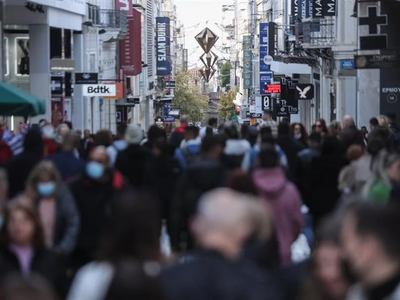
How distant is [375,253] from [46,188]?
488 cm

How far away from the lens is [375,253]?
5.05m

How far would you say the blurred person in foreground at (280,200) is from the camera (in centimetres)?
1061

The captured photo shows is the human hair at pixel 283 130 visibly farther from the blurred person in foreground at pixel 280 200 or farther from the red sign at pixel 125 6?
the red sign at pixel 125 6

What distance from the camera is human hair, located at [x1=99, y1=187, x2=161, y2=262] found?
5.87 metres

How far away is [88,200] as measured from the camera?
10.2m

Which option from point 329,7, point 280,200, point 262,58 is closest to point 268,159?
point 280,200

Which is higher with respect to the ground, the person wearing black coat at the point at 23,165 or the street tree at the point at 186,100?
the person wearing black coat at the point at 23,165

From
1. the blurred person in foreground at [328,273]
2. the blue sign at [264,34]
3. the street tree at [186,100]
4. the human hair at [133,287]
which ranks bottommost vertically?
the street tree at [186,100]

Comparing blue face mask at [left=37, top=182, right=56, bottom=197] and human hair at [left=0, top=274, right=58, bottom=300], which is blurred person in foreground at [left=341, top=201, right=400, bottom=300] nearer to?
human hair at [left=0, top=274, right=58, bottom=300]

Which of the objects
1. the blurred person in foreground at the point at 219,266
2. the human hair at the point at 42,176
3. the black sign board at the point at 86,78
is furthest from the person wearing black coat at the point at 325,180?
the black sign board at the point at 86,78

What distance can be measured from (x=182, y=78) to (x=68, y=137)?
391ft

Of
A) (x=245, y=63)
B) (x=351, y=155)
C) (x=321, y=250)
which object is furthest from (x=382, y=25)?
(x=245, y=63)

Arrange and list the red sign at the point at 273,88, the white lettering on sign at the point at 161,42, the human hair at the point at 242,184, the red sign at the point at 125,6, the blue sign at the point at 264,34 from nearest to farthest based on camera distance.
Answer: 1. the human hair at the point at 242,184
2. the red sign at the point at 125,6
3. the red sign at the point at 273,88
4. the blue sign at the point at 264,34
5. the white lettering on sign at the point at 161,42

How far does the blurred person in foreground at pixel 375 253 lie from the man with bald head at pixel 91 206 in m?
5.20
